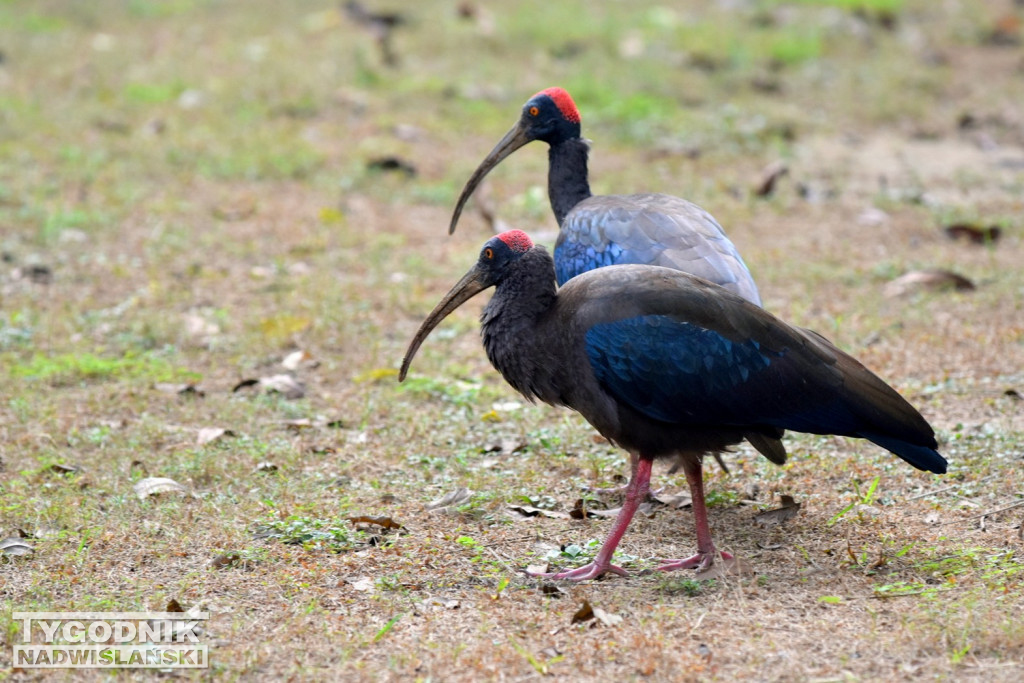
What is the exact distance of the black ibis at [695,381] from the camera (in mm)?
4332

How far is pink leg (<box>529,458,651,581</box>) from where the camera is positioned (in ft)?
14.1

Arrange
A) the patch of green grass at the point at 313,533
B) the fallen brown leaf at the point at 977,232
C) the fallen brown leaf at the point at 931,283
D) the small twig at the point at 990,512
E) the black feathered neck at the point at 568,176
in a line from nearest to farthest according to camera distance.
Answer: the patch of green grass at the point at 313,533, the small twig at the point at 990,512, the black feathered neck at the point at 568,176, the fallen brown leaf at the point at 931,283, the fallen brown leaf at the point at 977,232

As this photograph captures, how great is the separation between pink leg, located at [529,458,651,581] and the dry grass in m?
0.07

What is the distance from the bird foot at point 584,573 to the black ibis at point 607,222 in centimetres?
138

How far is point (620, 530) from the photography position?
4355mm

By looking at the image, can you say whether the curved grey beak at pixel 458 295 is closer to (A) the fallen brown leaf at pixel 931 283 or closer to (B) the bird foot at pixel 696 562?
(B) the bird foot at pixel 696 562

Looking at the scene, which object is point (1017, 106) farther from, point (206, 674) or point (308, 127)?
point (206, 674)

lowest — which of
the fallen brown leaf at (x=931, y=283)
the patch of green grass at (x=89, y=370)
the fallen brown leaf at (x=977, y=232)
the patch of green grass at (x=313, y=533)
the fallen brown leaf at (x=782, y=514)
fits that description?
the patch of green grass at (x=89, y=370)

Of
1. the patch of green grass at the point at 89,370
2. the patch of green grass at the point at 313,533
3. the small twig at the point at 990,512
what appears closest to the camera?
the patch of green grass at the point at 313,533

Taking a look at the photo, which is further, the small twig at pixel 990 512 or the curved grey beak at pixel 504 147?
the curved grey beak at pixel 504 147

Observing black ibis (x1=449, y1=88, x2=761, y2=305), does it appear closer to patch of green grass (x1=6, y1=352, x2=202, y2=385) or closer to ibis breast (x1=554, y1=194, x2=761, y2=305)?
ibis breast (x1=554, y1=194, x2=761, y2=305)

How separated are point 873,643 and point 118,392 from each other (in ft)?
12.6

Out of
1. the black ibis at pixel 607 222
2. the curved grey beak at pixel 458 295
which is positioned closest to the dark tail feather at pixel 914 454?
the black ibis at pixel 607 222

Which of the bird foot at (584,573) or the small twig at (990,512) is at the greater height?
the small twig at (990,512)
